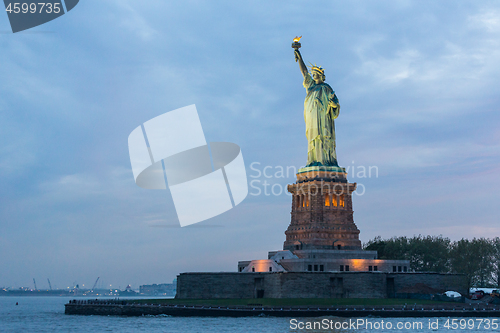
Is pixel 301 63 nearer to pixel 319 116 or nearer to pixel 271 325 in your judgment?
pixel 319 116

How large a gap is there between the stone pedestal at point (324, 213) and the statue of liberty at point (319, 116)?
250 cm

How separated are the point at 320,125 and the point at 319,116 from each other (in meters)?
1.27

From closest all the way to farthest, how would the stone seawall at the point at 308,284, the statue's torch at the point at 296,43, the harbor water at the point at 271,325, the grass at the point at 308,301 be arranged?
the harbor water at the point at 271,325 → the grass at the point at 308,301 → the stone seawall at the point at 308,284 → the statue's torch at the point at 296,43

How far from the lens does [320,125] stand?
9081 cm

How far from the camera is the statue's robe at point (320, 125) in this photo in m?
90.2

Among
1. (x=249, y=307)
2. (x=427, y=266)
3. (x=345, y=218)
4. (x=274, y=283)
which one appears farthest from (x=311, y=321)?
(x=427, y=266)

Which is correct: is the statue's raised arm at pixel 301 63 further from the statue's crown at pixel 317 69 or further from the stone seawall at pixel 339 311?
the stone seawall at pixel 339 311

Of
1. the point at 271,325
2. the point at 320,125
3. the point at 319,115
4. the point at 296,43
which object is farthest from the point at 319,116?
the point at 271,325

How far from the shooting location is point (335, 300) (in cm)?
7338

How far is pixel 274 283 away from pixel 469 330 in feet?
82.0

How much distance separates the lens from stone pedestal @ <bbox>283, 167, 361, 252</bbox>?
280 ft

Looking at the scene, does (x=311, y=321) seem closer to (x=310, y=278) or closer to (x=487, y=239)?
(x=310, y=278)

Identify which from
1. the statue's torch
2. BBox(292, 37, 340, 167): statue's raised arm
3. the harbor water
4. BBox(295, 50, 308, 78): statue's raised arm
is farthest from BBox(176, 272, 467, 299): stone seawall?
the statue's torch

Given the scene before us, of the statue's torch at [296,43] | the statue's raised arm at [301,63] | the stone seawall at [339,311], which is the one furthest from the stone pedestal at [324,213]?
the statue's torch at [296,43]
